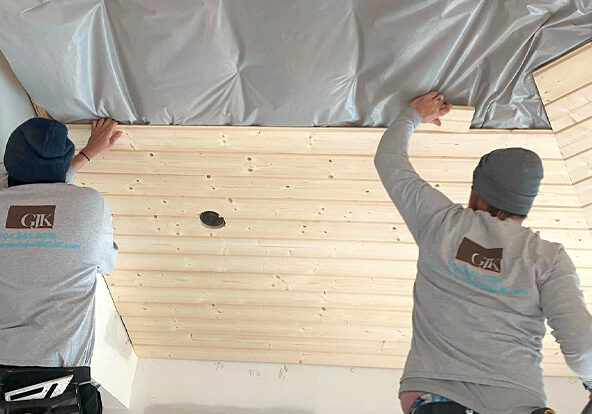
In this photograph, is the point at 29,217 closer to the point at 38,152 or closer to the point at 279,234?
the point at 38,152

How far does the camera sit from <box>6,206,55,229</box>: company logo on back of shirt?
1857mm

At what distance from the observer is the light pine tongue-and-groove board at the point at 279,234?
2424mm

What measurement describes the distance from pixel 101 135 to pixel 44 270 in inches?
25.7

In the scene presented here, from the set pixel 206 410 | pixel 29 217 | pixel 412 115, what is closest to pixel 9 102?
pixel 29 217

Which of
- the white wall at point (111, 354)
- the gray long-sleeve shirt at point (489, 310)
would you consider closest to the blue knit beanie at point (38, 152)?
the gray long-sleeve shirt at point (489, 310)

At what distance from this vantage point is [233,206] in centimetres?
278

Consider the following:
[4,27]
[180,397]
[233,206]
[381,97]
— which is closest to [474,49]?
[381,97]

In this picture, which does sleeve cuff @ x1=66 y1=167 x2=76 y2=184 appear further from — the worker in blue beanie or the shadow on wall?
the shadow on wall

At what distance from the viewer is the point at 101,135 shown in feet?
7.69

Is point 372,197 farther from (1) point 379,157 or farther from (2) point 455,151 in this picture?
(1) point 379,157

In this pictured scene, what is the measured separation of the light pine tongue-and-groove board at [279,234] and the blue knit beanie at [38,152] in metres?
0.44

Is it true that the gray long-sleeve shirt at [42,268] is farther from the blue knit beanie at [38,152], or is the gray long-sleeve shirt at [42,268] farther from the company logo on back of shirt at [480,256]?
the company logo on back of shirt at [480,256]

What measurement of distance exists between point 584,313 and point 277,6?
3.96 ft

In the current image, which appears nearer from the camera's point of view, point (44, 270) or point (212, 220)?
point (44, 270)
